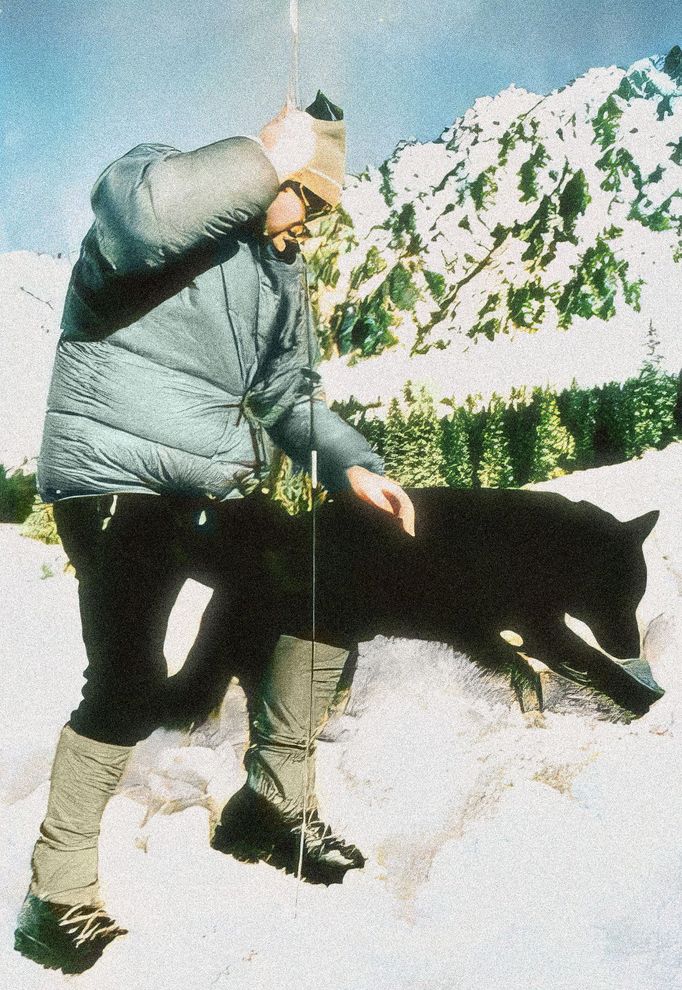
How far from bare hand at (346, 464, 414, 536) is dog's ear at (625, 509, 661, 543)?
0.57 m

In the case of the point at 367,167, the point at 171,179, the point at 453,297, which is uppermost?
the point at 367,167

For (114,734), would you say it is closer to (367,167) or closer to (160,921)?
(160,921)

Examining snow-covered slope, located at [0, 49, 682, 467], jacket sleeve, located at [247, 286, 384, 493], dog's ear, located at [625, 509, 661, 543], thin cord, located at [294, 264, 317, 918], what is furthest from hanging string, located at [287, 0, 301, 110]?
dog's ear, located at [625, 509, 661, 543]

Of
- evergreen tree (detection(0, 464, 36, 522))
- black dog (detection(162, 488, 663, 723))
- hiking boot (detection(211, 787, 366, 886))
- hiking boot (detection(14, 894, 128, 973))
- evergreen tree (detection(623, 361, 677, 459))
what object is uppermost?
evergreen tree (detection(623, 361, 677, 459))

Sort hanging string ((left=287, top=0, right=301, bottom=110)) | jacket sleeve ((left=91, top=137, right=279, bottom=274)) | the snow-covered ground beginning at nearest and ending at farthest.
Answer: jacket sleeve ((left=91, top=137, right=279, bottom=274)) → the snow-covered ground → hanging string ((left=287, top=0, right=301, bottom=110))

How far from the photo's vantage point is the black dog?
1.79 m

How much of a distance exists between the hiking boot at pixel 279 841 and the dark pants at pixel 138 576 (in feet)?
1.06

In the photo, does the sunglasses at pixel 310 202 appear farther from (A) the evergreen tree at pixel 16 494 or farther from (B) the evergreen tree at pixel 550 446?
(A) the evergreen tree at pixel 16 494

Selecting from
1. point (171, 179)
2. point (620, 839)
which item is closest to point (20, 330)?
point (171, 179)

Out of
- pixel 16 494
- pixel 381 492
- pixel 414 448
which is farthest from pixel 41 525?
pixel 414 448

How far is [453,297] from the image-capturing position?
184 centimetres

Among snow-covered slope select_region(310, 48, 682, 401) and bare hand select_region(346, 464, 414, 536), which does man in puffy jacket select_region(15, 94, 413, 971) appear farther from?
snow-covered slope select_region(310, 48, 682, 401)

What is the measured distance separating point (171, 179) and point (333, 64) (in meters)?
0.64

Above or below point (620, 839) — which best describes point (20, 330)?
above
